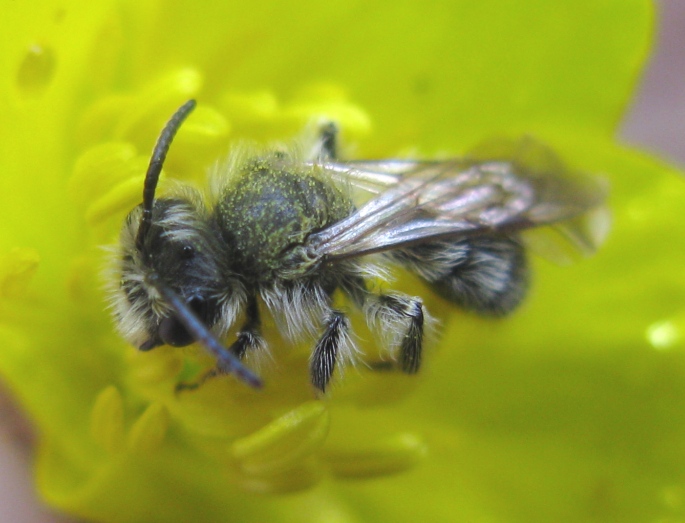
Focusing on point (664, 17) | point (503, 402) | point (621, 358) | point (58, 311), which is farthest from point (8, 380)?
point (664, 17)

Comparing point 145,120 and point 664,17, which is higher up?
point 145,120

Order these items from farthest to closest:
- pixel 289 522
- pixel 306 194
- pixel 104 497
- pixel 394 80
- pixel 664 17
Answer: pixel 664 17 < pixel 394 80 < pixel 289 522 < pixel 104 497 < pixel 306 194

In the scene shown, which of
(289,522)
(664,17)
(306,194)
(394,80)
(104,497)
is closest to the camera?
(306,194)

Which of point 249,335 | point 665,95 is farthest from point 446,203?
point 665,95

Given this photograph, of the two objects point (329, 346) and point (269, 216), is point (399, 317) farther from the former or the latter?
point (269, 216)

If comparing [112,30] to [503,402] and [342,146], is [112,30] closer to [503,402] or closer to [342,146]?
[342,146]

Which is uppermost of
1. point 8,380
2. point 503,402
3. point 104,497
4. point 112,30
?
point 112,30
